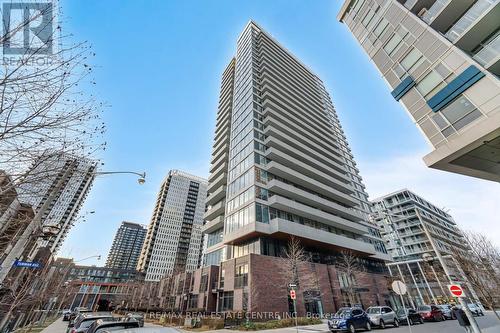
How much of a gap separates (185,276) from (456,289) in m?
42.6

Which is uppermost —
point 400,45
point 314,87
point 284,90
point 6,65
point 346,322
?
point 314,87

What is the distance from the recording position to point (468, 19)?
42.2ft

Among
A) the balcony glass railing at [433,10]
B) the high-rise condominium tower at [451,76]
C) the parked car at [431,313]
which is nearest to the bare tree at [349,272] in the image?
the parked car at [431,313]

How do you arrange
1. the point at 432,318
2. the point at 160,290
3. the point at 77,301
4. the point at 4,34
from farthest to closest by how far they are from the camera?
the point at 77,301, the point at 160,290, the point at 432,318, the point at 4,34

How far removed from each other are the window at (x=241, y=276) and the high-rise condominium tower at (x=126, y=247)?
172m

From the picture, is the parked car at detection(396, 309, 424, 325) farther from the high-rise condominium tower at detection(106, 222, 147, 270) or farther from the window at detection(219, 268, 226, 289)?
the high-rise condominium tower at detection(106, 222, 147, 270)

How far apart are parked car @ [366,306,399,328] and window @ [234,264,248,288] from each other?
13.5 metres

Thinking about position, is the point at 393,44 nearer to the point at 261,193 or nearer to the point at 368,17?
the point at 368,17

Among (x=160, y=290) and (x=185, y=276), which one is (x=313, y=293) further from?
(x=160, y=290)

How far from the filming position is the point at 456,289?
936 cm

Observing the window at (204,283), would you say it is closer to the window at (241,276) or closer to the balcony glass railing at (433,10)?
the window at (241,276)

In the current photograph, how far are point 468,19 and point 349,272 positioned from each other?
31.0 m

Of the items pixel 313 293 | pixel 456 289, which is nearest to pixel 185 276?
pixel 313 293

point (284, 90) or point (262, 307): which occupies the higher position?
point (284, 90)
